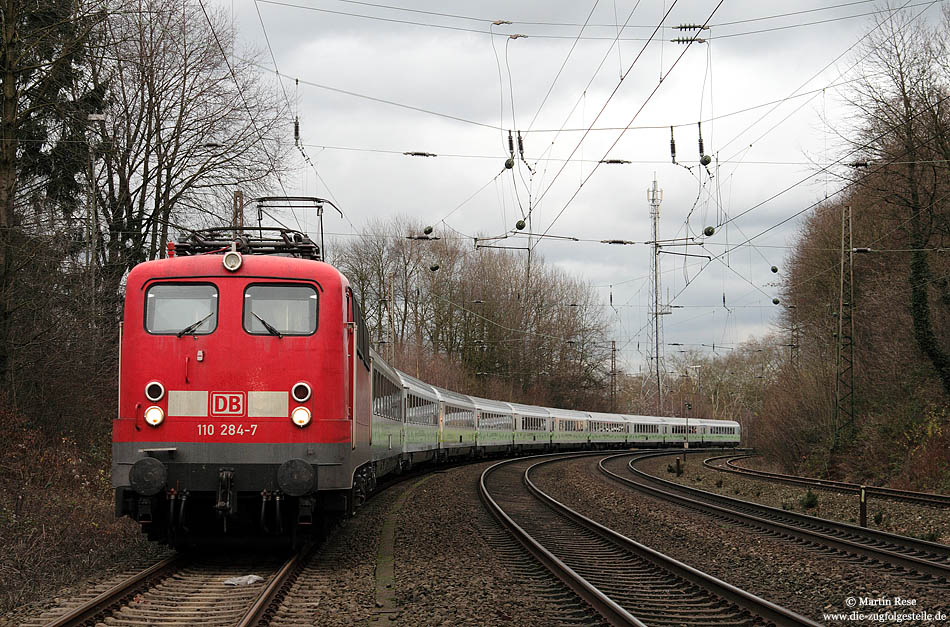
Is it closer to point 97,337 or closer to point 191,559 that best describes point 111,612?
point 191,559

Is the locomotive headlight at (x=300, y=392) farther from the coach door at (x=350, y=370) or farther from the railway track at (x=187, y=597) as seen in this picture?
the railway track at (x=187, y=597)

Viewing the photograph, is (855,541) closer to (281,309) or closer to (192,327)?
(281,309)

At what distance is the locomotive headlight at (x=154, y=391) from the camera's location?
9.76 m

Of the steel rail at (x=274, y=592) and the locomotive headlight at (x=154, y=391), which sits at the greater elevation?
the locomotive headlight at (x=154, y=391)

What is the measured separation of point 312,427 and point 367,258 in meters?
42.7

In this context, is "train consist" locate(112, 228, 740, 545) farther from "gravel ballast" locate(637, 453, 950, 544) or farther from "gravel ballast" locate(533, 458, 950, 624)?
"gravel ballast" locate(637, 453, 950, 544)

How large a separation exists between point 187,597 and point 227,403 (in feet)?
7.03

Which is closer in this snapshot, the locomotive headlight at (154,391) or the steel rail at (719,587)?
the steel rail at (719,587)

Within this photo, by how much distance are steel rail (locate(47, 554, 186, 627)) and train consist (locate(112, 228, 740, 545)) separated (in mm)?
511

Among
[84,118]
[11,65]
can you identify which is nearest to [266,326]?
[11,65]

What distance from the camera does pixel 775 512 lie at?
58.2 ft

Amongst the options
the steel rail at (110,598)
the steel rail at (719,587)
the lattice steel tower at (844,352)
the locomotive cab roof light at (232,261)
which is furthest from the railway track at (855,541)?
the lattice steel tower at (844,352)

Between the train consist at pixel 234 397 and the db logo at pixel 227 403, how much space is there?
12 mm

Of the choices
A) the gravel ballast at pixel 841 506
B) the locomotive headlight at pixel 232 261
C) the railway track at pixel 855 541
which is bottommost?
the gravel ballast at pixel 841 506
